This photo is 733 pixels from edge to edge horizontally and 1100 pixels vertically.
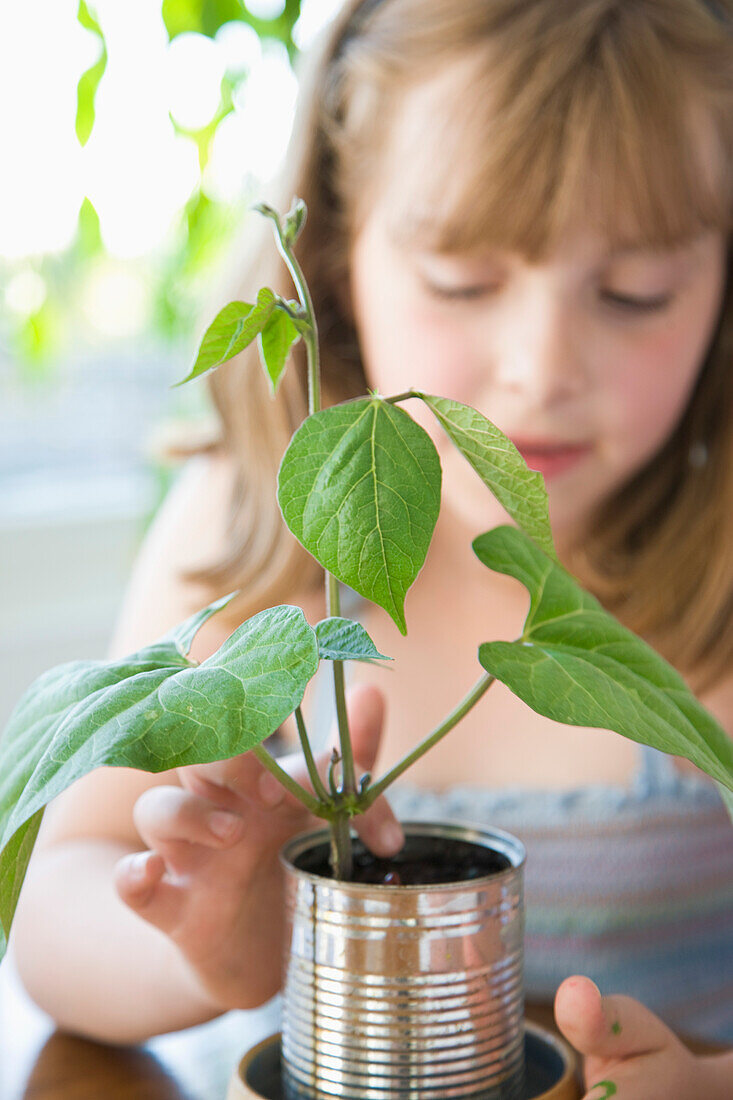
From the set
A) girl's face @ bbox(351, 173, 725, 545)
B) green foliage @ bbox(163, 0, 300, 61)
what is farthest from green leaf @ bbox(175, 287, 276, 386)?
green foliage @ bbox(163, 0, 300, 61)

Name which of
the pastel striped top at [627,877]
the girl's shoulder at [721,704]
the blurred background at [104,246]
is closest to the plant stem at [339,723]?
the blurred background at [104,246]

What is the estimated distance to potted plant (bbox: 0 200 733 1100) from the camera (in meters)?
0.26

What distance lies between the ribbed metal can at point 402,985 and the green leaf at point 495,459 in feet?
0.37

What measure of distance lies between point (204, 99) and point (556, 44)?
424 millimetres

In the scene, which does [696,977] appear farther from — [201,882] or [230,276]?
[230,276]

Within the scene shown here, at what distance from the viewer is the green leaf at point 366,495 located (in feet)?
0.85

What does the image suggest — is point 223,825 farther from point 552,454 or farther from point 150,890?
point 552,454

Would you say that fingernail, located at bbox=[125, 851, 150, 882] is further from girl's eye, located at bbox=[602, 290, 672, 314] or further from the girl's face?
girl's eye, located at bbox=[602, 290, 672, 314]

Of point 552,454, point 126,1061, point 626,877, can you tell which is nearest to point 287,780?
point 126,1061

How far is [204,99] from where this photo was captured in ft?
3.30

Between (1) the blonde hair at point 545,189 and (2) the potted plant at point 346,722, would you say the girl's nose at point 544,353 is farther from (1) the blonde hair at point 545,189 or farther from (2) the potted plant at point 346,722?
(2) the potted plant at point 346,722

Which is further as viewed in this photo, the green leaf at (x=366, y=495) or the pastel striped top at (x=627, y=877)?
the pastel striped top at (x=627, y=877)

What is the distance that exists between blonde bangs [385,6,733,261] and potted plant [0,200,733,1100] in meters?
0.38

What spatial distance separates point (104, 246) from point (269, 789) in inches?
36.2
